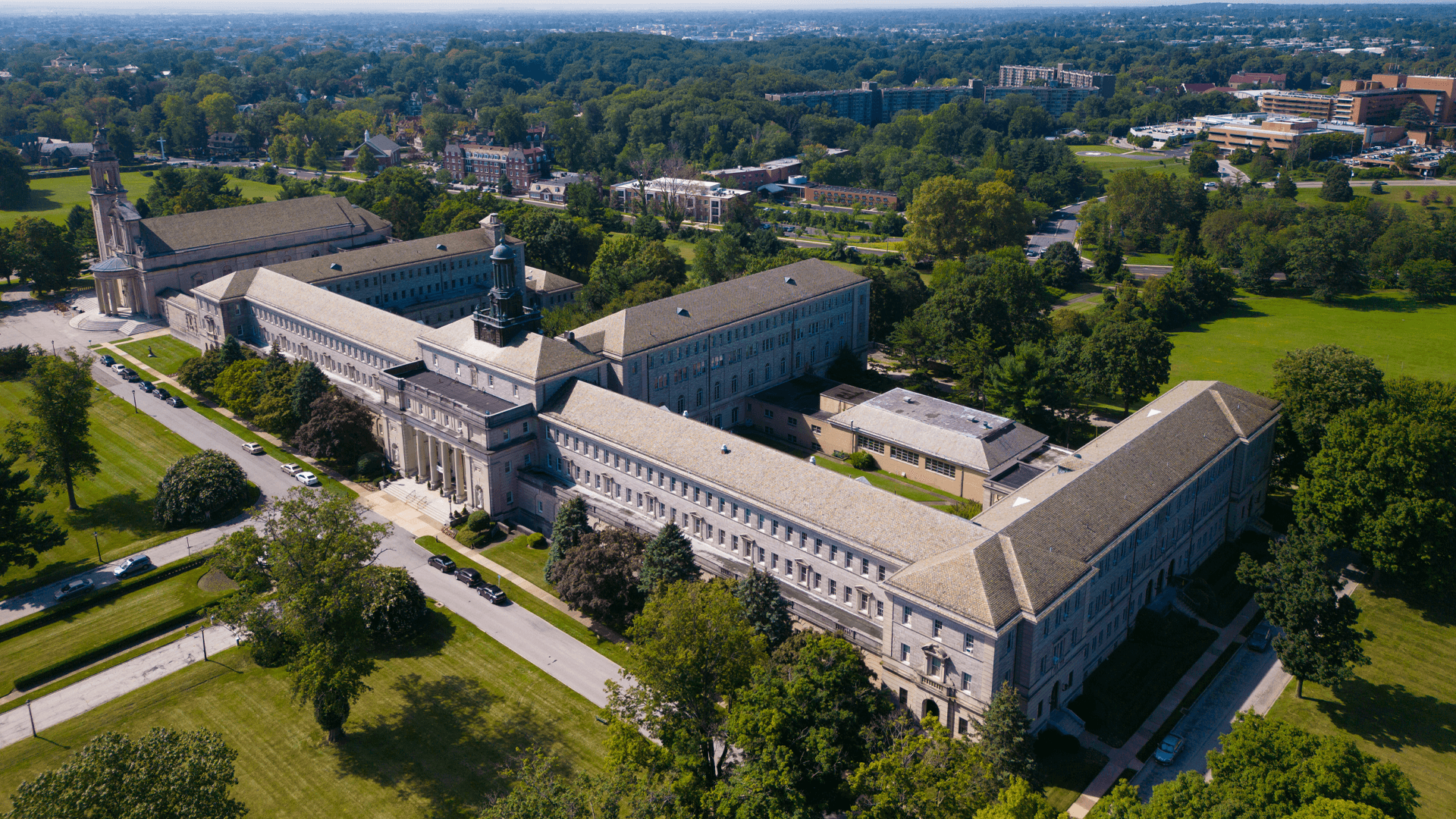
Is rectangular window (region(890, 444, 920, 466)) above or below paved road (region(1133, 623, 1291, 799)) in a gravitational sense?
above

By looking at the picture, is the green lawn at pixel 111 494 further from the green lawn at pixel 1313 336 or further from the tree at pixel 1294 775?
the green lawn at pixel 1313 336

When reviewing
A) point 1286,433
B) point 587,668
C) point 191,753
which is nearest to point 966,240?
point 1286,433

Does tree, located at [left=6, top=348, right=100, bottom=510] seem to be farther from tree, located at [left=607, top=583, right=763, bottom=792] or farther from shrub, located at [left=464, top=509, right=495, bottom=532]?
tree, located at [left=607, top=583, right=763, bottom=792]

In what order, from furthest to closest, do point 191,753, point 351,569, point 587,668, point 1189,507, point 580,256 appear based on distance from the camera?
point 580,256, point 1189,507, point 587,668, point 351,569, point 191,753

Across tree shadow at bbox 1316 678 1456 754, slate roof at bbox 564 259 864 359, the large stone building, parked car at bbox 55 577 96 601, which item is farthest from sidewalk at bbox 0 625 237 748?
tree shadow at bbox 1316 678 1456 754

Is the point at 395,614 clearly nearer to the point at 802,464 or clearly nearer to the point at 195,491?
the point at 195,491

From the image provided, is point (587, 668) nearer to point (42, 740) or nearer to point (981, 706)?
point (981, 706)

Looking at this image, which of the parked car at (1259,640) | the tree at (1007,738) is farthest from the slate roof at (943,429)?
the tree at (1007,738)
